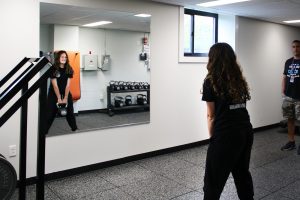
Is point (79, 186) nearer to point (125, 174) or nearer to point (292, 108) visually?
point (125, 174)

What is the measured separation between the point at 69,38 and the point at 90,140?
125 centimetres

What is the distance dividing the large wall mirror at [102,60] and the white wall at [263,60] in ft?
7.00

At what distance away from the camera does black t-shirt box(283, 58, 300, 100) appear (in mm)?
4738

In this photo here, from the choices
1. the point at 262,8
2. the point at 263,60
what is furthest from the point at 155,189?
the point at 263,60

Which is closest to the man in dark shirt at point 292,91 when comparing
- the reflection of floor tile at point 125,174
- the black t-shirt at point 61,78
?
the reflection of floor tile at point 125,174

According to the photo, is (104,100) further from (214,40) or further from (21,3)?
(214,40)

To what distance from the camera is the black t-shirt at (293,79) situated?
4738mm

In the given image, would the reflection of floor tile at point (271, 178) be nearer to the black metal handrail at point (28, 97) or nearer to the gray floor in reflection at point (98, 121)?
the gray floor in reflection at point (98, 121)

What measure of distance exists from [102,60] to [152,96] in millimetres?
843

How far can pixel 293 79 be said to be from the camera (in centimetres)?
475

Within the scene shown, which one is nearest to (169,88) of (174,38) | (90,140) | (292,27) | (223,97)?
(174,38)

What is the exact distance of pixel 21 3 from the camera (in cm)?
311

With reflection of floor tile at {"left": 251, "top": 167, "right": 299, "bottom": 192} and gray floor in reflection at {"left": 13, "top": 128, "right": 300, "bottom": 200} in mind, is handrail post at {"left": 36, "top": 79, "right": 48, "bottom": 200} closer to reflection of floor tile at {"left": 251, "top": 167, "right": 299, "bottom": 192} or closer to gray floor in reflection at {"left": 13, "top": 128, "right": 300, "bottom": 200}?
gray floor in reflection at {"left": 13, "top": 128, "right": 300, "bottom": 200}

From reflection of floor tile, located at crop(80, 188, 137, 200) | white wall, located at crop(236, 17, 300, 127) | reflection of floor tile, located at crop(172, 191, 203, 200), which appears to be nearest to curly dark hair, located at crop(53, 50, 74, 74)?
reflection of floor tile, located at crop(80, 188, 137, 200)
